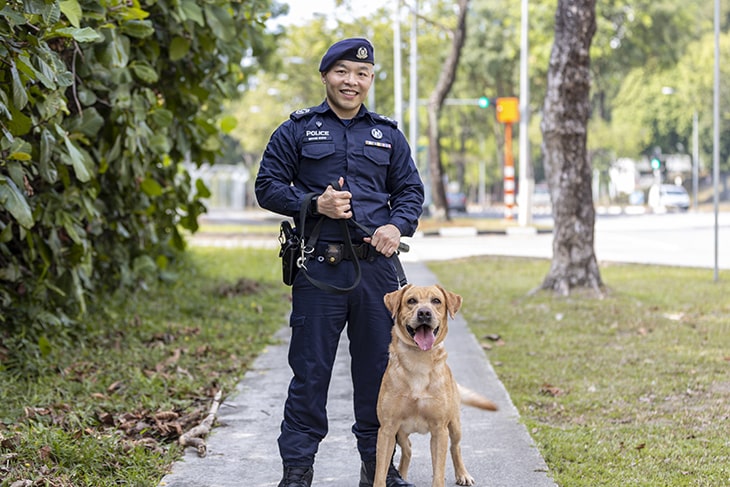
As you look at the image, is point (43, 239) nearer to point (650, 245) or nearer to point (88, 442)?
point (88, 442)

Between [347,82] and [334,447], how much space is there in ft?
6.86

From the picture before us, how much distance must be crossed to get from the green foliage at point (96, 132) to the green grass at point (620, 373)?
3.16 m

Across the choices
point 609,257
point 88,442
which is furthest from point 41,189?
point 609,257

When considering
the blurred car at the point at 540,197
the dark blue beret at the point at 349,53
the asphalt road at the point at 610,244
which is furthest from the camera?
the blurred car at the point at 540,197

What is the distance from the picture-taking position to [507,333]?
9984 millimetres

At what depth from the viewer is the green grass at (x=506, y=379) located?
203 inches

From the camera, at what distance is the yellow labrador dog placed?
4531 millimetres

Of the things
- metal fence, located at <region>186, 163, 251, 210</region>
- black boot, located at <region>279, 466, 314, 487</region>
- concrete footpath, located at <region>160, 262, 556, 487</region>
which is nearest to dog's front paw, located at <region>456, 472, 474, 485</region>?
concrete footpath, located at <region>160, 262, 556, 487</region>

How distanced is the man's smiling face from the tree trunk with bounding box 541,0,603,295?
7.66 m

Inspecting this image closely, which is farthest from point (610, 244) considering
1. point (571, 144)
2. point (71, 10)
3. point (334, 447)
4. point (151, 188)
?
point (71, 10)

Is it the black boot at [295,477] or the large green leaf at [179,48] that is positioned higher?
the large green leaf at [179,48]

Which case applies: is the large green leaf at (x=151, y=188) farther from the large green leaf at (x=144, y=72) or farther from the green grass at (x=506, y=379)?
the large green leaf at (x=144, y=72)

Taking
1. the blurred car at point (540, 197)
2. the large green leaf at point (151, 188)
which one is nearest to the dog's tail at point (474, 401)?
Result: the large green leaf at point (151, 188)

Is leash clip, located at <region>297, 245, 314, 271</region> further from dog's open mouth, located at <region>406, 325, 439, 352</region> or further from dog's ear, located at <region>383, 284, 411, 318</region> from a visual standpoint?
dog's open mouth, located at <region>406, 325, 439, 352</region>
